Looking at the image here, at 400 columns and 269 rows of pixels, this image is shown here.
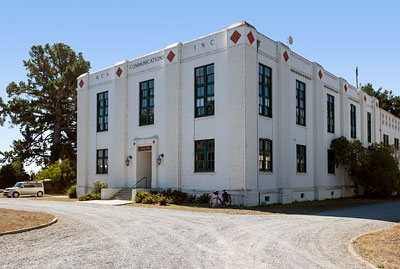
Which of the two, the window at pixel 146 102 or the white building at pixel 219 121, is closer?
the white building at pixel 219 121

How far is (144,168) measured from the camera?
94.2 feet

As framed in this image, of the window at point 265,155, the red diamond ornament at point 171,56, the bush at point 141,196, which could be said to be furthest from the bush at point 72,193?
the window at point 265,155

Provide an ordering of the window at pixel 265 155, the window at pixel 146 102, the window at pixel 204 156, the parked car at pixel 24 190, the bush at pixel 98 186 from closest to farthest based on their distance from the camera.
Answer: the window at pixel 265 155, the window at pixel 204 156, the window at pixel 146 102, the bush at pixel 98 186, the parked car at pixel 24 190

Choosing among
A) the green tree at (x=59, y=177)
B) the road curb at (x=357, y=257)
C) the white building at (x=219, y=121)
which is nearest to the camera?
the road curb at (x=357, y=257)

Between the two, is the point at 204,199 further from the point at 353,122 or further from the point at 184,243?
the point at 353,122

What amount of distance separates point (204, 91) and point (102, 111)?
10.9 m

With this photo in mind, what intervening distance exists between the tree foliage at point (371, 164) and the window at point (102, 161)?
58.0 ft

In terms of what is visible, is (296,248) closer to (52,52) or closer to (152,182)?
(152,182)

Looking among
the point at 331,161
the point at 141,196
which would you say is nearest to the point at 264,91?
the point at 141,196

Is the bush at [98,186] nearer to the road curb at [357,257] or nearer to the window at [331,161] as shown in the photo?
the window at [331,161]

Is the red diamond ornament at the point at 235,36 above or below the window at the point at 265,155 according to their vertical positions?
Result: above

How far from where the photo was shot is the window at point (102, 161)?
1225 inches

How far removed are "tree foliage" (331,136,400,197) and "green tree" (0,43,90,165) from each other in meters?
30.0

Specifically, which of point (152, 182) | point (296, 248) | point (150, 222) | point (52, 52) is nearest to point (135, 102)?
point (152, 182)
